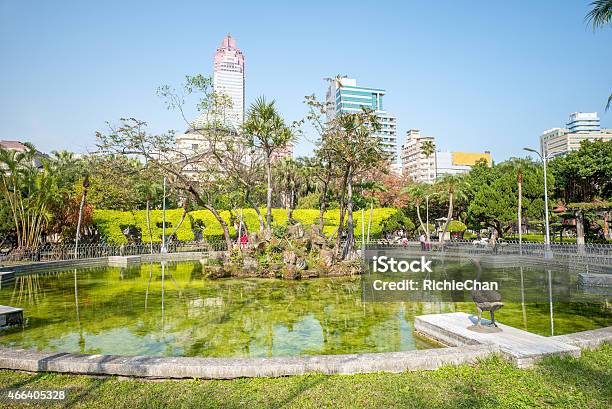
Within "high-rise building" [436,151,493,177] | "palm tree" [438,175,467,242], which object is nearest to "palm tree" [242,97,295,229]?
"palm tree" [438,175,467,242]

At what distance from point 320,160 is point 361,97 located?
529 feet

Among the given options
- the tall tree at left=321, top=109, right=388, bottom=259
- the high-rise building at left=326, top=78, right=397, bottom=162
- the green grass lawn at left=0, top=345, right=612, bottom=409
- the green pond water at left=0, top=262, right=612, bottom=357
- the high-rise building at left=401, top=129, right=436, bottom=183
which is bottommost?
the green pond water at left=0, top=262, right=612, bottom=357

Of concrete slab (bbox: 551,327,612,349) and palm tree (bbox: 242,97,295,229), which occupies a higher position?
palm tree (bbox: 242,97,295,229)

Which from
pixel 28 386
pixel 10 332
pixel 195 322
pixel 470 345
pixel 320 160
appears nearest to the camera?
pixel 28 386

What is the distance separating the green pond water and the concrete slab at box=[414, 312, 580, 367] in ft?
1.52

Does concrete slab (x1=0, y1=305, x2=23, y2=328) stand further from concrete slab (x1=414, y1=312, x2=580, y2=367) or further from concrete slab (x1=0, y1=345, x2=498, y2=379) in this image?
concrete slab (x1=414, y1=312, x2=580, y2=367)

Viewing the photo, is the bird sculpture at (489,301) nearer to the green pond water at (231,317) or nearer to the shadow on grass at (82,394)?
the green pond water at (231,317)

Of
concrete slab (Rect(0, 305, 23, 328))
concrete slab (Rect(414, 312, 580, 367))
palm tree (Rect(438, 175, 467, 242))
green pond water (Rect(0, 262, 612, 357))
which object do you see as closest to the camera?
concrete slab (Rect(414, 312, 580, 367))

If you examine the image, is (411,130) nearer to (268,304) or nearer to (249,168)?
(249,168)

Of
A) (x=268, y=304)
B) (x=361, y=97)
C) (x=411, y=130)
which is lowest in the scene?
(x=268, y=304)

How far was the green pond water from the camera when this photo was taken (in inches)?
370

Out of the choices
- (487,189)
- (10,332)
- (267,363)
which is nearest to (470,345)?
(267,363)

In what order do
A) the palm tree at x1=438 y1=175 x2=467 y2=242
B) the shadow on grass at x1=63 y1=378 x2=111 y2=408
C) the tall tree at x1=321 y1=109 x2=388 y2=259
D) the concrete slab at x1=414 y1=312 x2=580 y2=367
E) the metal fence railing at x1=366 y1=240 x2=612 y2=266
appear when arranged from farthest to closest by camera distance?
the palm tree at x1=438 y1=175 x2=467 y2=242
the tall tree at x1=321 y1=109 x2=388 y2=259
the metal fence railing at x1=366 y1=240 x2=612 y2=266
the concrete slab at x1=414 y1=312 x2=580 y2=367
the shadow on grass at x1=63 y1=378 x2=111 y2=408

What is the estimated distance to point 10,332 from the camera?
10562 mm
